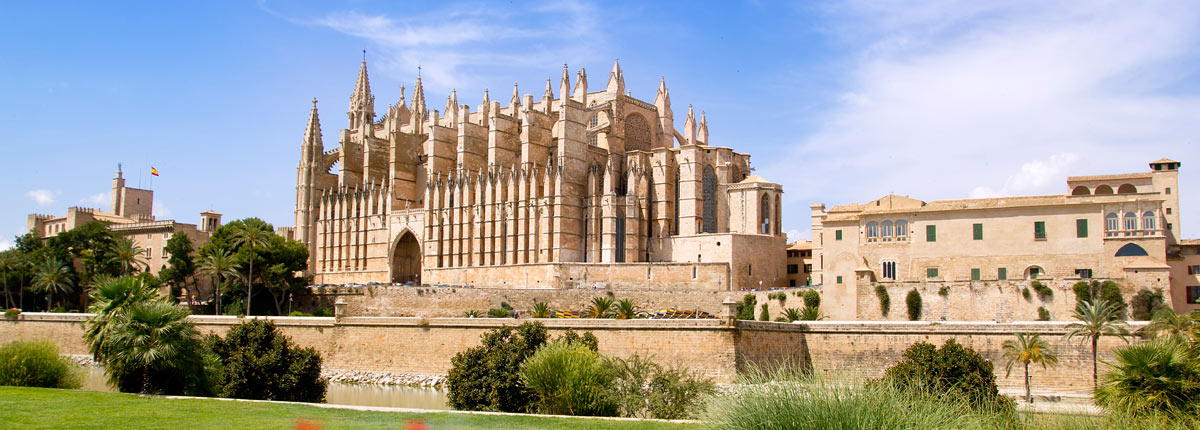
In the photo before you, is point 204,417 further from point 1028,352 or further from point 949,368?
point 1028,352

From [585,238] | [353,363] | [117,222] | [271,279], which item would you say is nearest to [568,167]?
[585,238]

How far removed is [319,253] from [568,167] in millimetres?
20616

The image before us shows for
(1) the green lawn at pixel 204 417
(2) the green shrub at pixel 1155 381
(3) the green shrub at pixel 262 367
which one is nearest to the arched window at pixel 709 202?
(3) the green shrub at pixel 262 367

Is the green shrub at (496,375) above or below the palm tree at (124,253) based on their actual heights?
below

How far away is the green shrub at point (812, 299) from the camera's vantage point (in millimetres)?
35938

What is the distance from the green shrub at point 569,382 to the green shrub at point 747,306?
17.8 metres

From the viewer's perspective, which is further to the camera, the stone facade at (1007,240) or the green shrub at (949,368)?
the stone facade at (1007,240)

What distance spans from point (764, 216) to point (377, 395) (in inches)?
918

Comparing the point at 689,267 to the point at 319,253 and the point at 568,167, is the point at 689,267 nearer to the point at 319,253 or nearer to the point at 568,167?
the point at 568,167

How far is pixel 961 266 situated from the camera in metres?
34.4

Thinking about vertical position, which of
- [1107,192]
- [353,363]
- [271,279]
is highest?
[1107,192]

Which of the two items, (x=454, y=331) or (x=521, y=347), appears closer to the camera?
(x=521, y=347)

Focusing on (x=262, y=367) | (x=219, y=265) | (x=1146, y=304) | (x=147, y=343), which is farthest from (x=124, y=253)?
(x=1146, y=304)

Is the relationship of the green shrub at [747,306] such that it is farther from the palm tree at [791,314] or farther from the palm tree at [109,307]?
the palm tree at [109,307]
